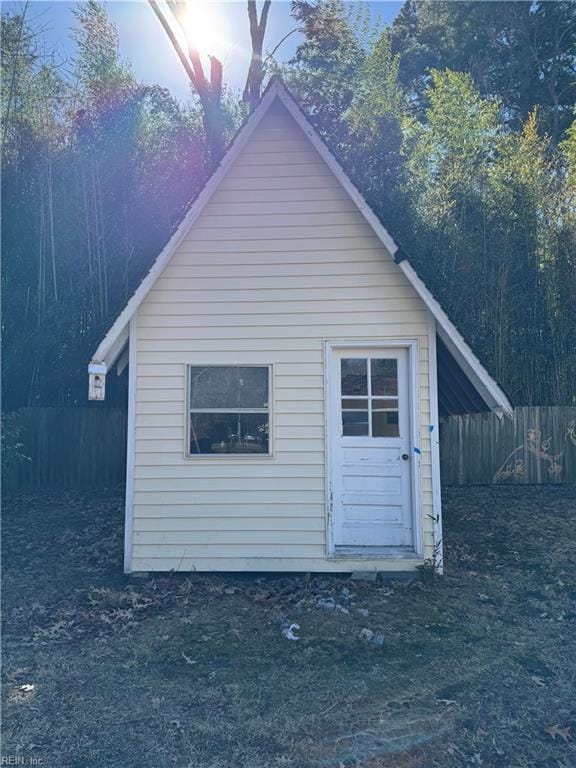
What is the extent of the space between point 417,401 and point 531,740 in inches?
116

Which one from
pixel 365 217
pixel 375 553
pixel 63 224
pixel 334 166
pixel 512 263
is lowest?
pixel 375 553

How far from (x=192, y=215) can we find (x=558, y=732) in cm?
496

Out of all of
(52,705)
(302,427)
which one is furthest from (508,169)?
(52,705)

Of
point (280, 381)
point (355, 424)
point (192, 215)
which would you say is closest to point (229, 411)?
point (280, 381)

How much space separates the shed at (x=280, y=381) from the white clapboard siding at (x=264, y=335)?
0.01m

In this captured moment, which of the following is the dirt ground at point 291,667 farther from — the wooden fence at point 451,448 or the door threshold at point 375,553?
the wooden fence at point 451,448

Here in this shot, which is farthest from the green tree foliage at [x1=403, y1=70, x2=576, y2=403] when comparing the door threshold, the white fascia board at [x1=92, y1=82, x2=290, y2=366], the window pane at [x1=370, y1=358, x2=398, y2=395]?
the door threshold

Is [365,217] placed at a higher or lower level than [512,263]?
lower

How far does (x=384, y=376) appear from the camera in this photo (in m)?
5.36

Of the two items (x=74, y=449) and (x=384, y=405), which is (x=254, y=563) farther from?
A: (x=74, y=449)

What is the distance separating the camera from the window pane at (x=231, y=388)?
17.5ft

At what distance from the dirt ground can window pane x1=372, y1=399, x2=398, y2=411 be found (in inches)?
65.7

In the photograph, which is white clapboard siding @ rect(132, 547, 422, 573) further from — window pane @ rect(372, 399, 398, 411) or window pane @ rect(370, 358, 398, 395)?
window pane @ rect(370, 358, 398, 395)

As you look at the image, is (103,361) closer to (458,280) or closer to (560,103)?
(458,280)
